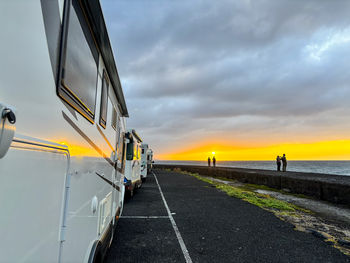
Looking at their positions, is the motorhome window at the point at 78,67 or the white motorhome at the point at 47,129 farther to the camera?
the motorhome window at the point at 78,67

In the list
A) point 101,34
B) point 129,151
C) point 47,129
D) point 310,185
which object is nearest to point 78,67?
point 47,129

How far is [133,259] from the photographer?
13.3 feet

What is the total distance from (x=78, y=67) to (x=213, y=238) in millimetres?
4911

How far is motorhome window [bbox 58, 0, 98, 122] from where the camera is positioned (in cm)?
157

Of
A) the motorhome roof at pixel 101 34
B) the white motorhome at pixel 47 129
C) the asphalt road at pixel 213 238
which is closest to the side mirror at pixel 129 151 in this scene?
the asphalt road at pixel 213 238

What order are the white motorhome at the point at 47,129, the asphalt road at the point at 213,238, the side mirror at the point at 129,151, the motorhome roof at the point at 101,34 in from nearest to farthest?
the white motorhome at the point at 47,129 → the motorhome roof at the point at 101,34 → the asphalt road at the point at 213,238 → the side mirror at the point at 129,151

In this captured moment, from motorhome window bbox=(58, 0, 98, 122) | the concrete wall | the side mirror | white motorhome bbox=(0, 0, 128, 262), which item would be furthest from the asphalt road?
the concrete wall

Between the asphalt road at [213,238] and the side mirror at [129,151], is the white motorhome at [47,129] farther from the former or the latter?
the side mirror at [129,151]

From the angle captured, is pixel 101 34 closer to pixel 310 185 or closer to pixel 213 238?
pixel 213 238

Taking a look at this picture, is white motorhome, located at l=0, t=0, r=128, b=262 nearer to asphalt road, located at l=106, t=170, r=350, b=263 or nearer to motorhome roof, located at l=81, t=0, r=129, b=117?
motorhome roof, located at l=81, t=0, r=129, b=117

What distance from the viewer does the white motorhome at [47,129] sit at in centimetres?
93

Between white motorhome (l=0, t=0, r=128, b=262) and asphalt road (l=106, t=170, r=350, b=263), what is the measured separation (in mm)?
2510

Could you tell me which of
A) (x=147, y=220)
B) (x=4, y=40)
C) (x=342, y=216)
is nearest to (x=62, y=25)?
(x=4, y=40)

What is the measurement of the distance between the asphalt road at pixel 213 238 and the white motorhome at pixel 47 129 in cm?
251
